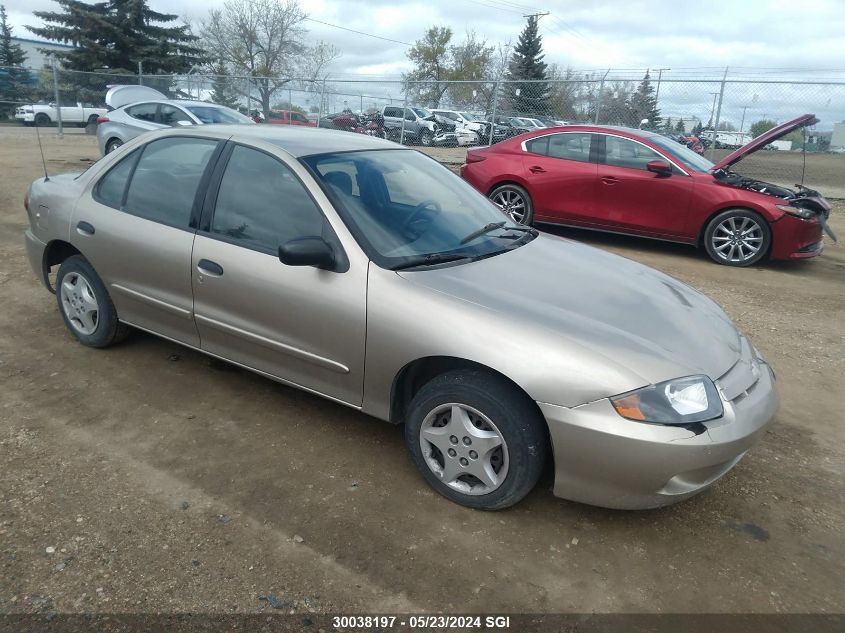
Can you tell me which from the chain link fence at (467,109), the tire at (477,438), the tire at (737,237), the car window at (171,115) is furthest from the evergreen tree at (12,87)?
the tire at (477,438)

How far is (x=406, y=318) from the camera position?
9.32ft

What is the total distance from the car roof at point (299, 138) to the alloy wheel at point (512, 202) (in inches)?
196

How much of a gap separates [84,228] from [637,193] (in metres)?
6.43

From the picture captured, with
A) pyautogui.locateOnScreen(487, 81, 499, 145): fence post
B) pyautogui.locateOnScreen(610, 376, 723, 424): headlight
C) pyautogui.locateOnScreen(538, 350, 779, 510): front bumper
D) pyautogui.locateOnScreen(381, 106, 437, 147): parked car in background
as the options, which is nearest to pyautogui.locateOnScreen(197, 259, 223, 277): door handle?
pyautogui.locateOnScreen(538, 350, 779, 510): front bumper

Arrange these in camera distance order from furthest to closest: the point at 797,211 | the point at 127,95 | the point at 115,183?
the point at 127,95 → the point at 797,211 → the point at 115,183

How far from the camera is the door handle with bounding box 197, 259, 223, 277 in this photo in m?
3.41

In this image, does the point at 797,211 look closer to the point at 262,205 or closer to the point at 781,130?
the point at 781,130

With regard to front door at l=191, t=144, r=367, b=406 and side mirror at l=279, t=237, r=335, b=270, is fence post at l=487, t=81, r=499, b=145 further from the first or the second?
side mirror at l=279, t=237, r=335, b=270

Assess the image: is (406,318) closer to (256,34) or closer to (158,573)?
(158,573)

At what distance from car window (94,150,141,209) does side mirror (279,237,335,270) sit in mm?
1667

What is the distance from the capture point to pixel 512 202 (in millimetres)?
8977

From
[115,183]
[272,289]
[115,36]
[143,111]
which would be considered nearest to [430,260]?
[272,289]

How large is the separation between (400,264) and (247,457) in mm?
1265

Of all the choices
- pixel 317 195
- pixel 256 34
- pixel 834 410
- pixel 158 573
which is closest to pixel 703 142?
pixel 834 410
